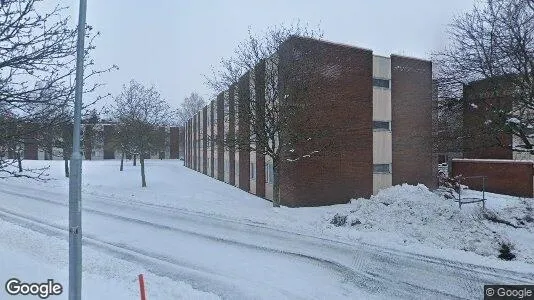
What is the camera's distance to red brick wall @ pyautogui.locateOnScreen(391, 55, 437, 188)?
84.4 feet

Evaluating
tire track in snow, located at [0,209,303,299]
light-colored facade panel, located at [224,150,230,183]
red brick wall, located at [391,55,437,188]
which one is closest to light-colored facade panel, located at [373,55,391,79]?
red brick wall, located at [391,55,437,188]

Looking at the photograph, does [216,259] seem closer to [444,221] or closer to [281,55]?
[444,221]

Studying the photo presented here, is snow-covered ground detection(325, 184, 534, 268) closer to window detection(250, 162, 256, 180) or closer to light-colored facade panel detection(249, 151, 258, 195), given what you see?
light-colored facade panel detection(249, 151, 258, 195)

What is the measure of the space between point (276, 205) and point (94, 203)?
408 inches

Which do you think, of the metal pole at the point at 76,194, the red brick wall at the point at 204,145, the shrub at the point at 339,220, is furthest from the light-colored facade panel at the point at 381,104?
the red brick wall at the point at 204,145

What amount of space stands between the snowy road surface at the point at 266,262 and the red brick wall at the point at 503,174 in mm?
18086

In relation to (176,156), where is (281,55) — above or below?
above

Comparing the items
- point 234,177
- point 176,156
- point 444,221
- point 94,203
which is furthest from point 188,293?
point 176,156

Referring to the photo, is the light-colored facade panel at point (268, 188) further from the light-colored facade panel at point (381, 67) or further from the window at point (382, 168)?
the light-colored facade panel at point (381, 67)

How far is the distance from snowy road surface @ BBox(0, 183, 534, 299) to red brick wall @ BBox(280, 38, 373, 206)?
6.50m

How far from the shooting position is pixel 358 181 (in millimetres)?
24109

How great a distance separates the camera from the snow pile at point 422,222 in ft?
42.1

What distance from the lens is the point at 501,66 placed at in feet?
52.0

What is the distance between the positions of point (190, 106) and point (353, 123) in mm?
91776
